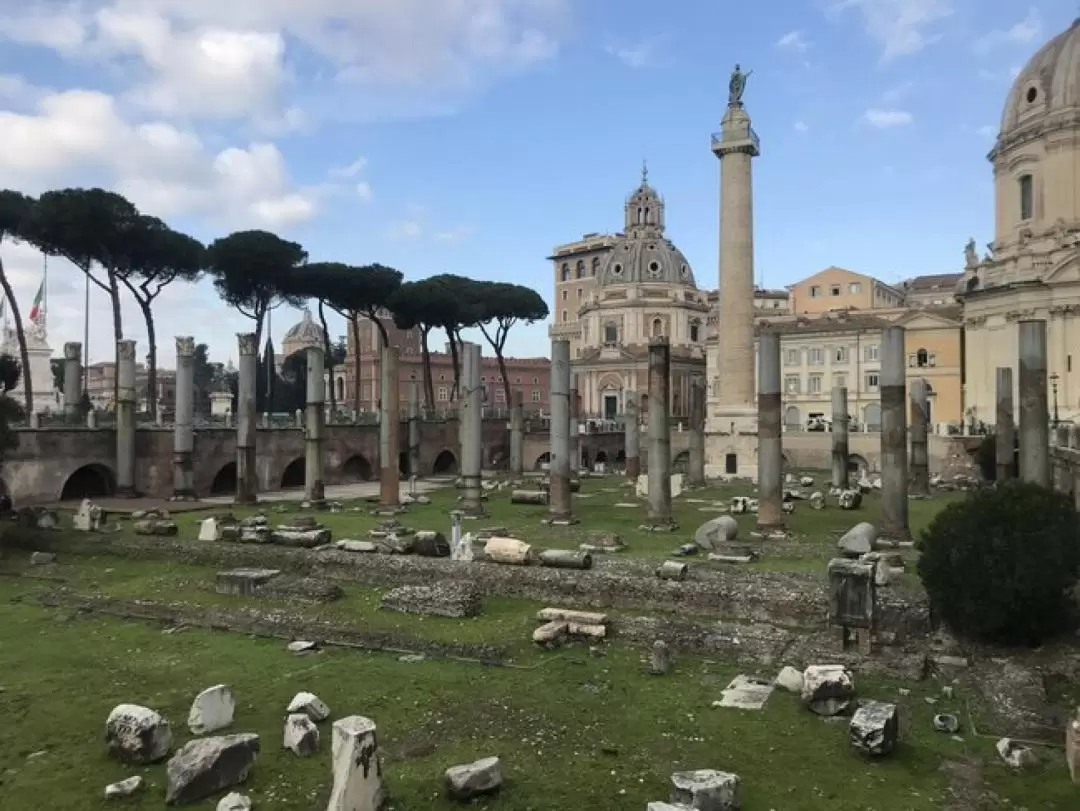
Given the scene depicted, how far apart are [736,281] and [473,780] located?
2988 cm

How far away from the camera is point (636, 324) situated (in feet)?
248

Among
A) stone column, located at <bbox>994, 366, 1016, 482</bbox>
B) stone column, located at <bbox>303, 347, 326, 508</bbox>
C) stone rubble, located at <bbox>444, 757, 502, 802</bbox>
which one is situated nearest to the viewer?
stone rubble, located at <bbox>444, 757, 502, 802</bbox>

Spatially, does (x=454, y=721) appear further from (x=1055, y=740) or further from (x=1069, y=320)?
(x=1069, y=320)

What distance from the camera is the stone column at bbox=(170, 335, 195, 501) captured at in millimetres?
27984

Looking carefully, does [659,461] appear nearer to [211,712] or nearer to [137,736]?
[211,712]

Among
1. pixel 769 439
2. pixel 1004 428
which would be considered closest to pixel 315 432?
pixel 769 439

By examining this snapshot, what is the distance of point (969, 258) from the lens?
2249 inches

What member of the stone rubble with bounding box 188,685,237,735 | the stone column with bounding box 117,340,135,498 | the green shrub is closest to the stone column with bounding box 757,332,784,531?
the green shrub

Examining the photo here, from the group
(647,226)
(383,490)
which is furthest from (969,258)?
(383,490)

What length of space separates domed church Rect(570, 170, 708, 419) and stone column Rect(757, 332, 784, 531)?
160 ft

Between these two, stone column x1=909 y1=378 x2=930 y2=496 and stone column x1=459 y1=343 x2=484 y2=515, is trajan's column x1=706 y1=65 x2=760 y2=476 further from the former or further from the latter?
stone column x1=459 y1=343 x2=484 y2=515

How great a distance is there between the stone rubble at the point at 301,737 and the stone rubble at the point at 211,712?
949 mm

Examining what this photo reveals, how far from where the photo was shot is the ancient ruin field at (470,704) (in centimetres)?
696

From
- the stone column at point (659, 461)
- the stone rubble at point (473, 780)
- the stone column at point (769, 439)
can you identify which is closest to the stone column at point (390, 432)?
the stone column at point (659, 461)
